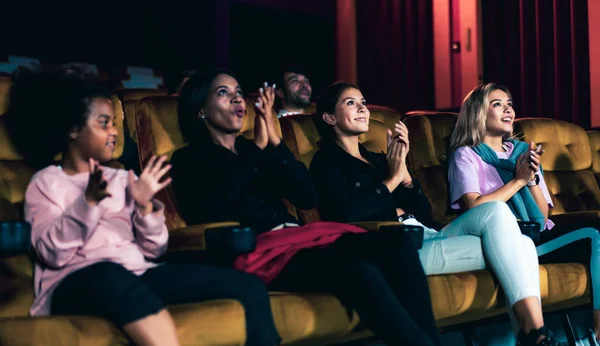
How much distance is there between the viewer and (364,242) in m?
2.10

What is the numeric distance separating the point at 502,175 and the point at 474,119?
239 millimetres

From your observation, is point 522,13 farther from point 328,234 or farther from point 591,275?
point 328,234

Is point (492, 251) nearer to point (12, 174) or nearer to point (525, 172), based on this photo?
point (525, 172)

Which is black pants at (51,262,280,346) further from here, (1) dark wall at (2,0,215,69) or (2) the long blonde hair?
(1) dark wall at (2,0,215,69)

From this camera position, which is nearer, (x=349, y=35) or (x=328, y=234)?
(x=328, y=234)

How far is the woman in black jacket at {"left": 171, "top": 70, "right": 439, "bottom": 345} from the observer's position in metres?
1.98

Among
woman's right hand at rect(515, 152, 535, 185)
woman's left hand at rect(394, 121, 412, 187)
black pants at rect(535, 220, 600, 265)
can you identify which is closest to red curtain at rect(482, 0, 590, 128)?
woman's right hand at rect(515, 152, 535, 185)

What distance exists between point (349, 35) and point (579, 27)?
1.96 m

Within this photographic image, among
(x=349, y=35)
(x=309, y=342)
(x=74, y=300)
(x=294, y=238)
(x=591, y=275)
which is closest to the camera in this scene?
(x=74, y=300)

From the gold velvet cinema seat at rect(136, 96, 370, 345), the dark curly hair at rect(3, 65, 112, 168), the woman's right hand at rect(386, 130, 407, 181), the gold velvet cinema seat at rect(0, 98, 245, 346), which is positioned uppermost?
the dark curly hair at rect(3, 65, 112, 168)

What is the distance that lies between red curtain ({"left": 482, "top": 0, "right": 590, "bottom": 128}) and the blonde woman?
264cm

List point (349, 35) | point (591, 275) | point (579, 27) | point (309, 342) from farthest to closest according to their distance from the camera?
1. point (349, 35)
2. point (579, 27)
3. point (591, 275)
4. point (309, 342)

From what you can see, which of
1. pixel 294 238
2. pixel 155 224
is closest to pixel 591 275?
pixel 294 238

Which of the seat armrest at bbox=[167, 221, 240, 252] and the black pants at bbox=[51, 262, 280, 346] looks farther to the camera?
the seat armrest at bbox=[167, 221, 240, 252]
